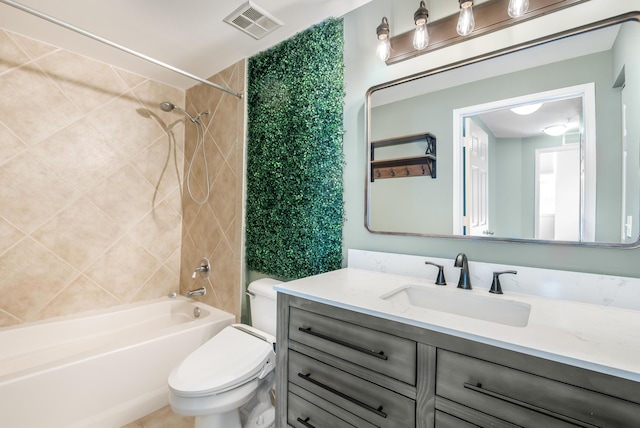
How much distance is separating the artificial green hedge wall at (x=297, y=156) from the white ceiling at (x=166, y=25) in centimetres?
12

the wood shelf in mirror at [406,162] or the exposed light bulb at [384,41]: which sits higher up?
the exposed light bulb at [384,41]

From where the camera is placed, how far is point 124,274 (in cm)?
236

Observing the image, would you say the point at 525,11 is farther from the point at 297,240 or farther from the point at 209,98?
the point at 209,98

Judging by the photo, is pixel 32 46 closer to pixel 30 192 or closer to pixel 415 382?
pixel 30 192

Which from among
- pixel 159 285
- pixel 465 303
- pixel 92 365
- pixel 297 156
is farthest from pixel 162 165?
pixel 465 303

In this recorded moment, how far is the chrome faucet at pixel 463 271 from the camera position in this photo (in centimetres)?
118

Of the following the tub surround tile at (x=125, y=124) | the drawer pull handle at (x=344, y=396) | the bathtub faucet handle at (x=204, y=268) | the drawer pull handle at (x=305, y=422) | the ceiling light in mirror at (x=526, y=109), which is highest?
the tub surround tile at (x=125, y=124)

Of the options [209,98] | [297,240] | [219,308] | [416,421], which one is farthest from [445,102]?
[219,308]

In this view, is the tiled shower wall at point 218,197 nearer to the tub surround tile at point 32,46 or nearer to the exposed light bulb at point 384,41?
the tub surround tile at point 32,46

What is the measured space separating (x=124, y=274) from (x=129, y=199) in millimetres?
619

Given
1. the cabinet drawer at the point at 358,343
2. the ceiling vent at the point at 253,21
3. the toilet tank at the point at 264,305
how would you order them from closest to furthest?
the cabinet drawer at the point at 358,343 < the ceiling vent at the point at 253,21 < the toilet tank at the point at 264,305

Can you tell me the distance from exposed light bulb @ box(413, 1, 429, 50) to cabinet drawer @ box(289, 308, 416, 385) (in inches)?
50.4

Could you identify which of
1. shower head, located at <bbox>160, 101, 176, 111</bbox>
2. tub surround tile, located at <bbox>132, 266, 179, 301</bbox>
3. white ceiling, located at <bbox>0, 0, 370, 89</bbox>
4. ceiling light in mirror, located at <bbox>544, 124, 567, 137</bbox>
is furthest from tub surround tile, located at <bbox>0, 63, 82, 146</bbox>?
ceiling light in mirror, located at <bbox>544, 124, 567, 137</bbox>

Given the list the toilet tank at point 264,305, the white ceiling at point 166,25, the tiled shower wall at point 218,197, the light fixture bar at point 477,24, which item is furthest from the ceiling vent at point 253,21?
the toilet tank at point 264,305
